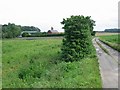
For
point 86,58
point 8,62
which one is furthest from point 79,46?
point 8,62

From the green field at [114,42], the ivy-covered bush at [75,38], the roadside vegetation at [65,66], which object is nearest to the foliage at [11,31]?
the green field at [114,42]

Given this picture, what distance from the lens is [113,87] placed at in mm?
15664

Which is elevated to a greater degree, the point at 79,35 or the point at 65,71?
the point at 79,35

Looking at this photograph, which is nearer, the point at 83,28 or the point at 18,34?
the point at 83,28

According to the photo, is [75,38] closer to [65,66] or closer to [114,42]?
[65,66]

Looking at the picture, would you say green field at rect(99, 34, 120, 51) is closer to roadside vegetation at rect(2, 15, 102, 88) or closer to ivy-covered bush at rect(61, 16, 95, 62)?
ivy-covered bush at rect(61, 16, 95, 62)

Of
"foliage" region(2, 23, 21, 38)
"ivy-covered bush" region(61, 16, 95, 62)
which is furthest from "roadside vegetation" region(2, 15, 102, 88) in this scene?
"foliage" region(2, 23, 21, 38)

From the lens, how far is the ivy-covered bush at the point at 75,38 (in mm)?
27594

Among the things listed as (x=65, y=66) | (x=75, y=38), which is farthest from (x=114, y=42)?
(x=65, y=66)

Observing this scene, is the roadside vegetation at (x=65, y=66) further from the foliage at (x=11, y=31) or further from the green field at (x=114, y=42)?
the foliage at (x=11, y=31)

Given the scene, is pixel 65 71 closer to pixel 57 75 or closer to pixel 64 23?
pixel 57 75

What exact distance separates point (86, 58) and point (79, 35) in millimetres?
2405

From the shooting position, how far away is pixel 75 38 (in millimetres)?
28938

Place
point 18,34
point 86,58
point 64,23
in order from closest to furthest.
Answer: point 86,58
point 64,23
point 18,34
